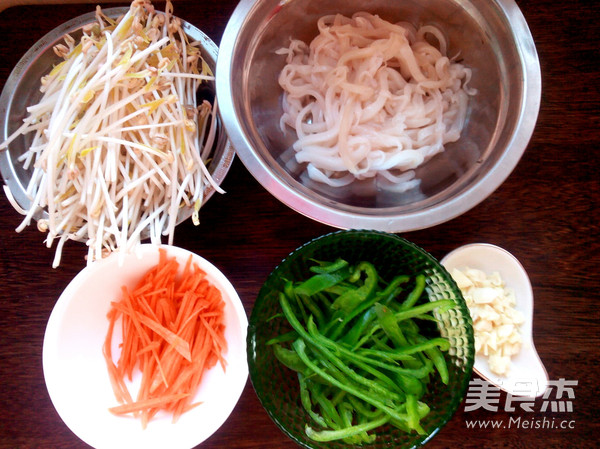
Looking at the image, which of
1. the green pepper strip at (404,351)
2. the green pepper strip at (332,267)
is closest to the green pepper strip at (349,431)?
the green pepper strip at (404,351)

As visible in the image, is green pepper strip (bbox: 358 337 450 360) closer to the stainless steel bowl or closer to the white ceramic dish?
the white ceramic dish

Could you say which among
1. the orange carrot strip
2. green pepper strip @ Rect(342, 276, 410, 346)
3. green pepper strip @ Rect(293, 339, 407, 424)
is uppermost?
A: green pepper strip @ Rect(342, 276, 410, 346)

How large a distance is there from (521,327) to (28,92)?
1.65m

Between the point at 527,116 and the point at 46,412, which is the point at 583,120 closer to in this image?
the point at 527,116

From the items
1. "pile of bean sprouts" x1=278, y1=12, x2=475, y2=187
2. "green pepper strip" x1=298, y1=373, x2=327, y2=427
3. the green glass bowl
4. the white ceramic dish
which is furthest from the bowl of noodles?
"green pepper strip" x1=298, y1=373, x2=327, y2=427

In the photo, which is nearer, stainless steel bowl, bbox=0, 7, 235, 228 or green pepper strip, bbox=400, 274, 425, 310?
green pepper strip, bbox=400, 274, 425, 310

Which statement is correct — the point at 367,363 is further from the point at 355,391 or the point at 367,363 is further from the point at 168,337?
the point at 168,337

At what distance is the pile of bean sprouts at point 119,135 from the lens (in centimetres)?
128

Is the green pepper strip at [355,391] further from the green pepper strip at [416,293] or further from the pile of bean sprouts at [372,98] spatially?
the pile of bean sprouts at [372,98]

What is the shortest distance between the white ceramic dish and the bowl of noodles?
0.24 m

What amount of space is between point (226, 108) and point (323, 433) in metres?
0.85

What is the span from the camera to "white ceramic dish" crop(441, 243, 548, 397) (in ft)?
4.74

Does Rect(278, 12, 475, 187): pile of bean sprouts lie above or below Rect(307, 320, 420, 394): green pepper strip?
above

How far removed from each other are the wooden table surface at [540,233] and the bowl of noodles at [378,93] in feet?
0.65
